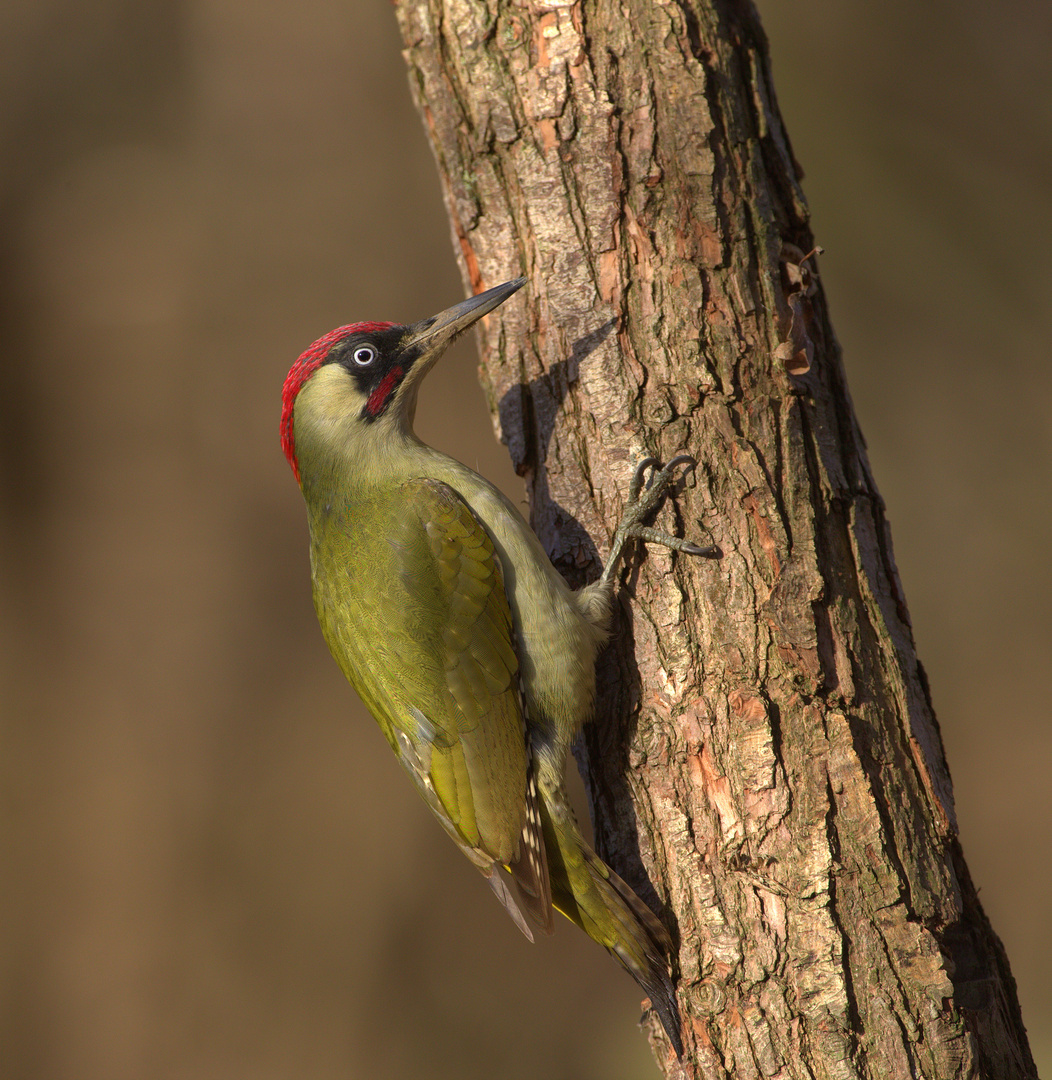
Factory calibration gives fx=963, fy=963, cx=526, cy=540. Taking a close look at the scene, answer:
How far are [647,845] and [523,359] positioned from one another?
142cm

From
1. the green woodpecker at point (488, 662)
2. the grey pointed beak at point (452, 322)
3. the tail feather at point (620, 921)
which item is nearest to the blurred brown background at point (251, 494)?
the grey pointed beak at point (452, 322)

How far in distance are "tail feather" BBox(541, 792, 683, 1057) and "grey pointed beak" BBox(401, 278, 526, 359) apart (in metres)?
1.55

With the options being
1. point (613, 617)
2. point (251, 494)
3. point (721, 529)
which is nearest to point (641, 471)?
point (721, 529)

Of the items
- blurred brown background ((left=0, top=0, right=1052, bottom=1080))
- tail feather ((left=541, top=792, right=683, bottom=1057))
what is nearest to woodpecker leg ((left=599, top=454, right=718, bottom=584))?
tail feather ((left=541, top=792, right=683, bottom=1057))

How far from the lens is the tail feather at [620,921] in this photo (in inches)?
93.3

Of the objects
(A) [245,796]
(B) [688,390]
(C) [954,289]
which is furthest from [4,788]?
Result: (C) [954,289]

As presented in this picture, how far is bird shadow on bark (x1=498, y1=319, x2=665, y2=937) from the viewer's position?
8.32 feet

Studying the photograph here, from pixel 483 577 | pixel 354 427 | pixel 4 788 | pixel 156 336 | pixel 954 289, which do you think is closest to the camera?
pixel 483 577

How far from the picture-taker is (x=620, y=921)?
2373mm

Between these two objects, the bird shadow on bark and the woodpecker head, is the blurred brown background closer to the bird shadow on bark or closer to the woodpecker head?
the woodpecker head

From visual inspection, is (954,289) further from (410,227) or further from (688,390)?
(688,390)

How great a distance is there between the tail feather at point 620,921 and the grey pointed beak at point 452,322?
60.9 inches

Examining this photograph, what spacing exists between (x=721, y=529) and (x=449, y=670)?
2.78 feet

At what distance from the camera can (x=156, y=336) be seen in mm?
6254
